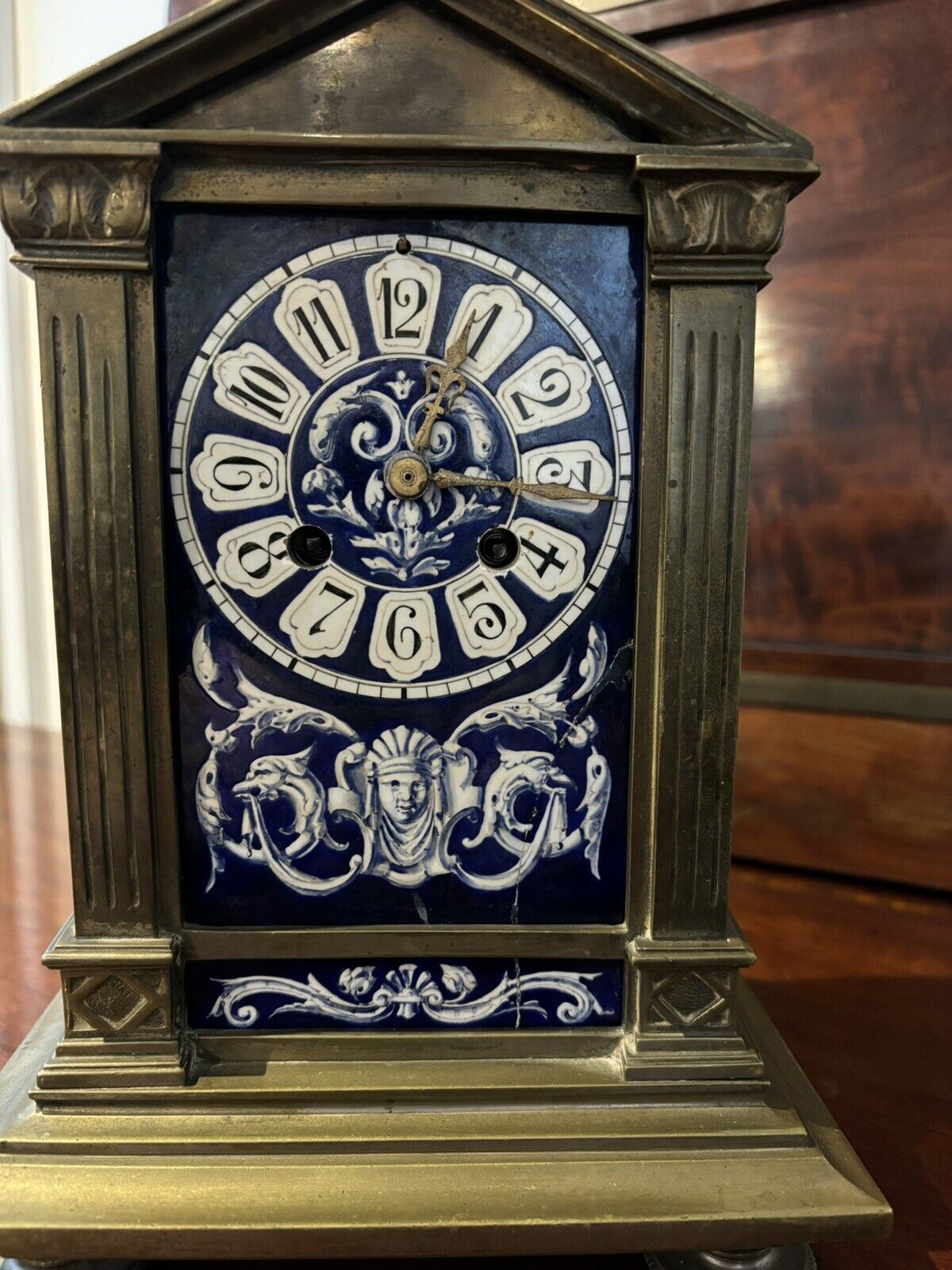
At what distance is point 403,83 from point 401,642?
53 centimetres

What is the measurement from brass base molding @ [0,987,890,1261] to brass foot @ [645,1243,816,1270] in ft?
0.20

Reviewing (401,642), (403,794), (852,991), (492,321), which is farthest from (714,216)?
(852,991)

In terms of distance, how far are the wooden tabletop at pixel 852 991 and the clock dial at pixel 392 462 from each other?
673 mm

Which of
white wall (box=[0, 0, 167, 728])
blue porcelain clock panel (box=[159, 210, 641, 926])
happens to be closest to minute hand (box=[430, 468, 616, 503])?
blue porcelain clock panel (box=[159, 210, 641, 926])

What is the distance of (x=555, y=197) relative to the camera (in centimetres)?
102

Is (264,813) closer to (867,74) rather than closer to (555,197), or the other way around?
(555,197)

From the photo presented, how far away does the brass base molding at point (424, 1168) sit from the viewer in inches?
37.4

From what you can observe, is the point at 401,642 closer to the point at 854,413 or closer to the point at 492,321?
the point at 492,321

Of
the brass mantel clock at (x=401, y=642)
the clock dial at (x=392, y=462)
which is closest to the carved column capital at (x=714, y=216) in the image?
the brass mantel clock at (x=401, y=642)

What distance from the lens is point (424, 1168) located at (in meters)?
1.00

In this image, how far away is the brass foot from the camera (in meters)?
1.03

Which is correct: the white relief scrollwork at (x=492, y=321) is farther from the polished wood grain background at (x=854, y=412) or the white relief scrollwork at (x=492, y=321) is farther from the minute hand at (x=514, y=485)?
the polished wood grain background at (x=854, y=412)

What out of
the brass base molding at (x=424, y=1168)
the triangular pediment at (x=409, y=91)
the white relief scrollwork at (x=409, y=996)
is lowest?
the brass base molding at (x=424, y=1168)

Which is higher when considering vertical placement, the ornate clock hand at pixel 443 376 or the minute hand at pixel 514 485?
the ornate clock hand at pixel 443 376
